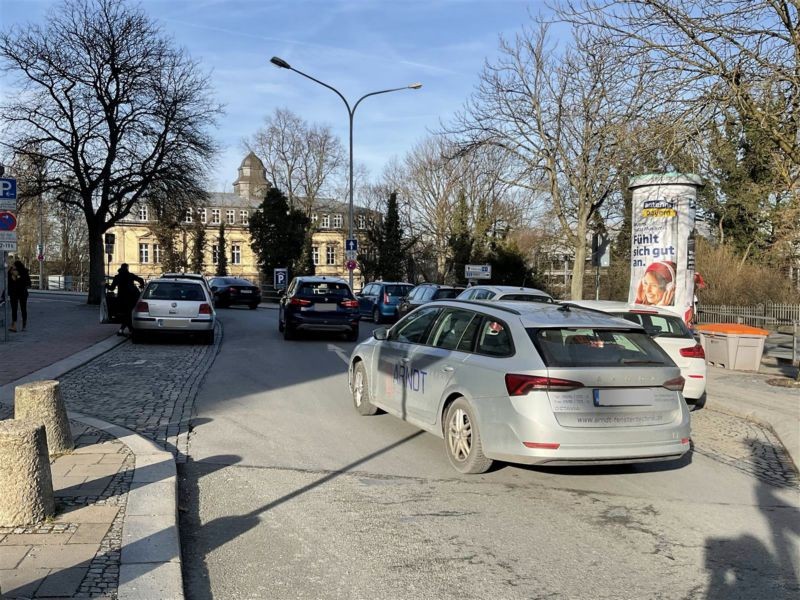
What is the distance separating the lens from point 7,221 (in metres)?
14.6

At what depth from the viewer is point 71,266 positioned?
68.2 m

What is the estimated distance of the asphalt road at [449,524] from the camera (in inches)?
156

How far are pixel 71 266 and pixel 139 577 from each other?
71520 millimetres

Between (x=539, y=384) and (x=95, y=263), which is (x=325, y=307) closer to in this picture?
(x=539, y=384)

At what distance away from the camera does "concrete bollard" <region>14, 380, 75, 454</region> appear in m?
5.84

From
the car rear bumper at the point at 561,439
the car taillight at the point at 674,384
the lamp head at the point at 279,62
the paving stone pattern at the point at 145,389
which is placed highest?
the lamp head at the point at 279,62

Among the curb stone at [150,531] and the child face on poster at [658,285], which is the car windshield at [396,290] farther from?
the curb stone at [150,531]

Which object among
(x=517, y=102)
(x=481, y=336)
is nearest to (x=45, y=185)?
(x=517, y=102)

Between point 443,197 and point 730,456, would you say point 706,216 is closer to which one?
point 443,197

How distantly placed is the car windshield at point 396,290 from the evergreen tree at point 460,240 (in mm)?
19840

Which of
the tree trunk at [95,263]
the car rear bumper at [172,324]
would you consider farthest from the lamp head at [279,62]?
the car rear bumper at [172,324]

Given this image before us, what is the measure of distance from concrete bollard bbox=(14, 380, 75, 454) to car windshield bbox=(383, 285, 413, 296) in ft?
63.0

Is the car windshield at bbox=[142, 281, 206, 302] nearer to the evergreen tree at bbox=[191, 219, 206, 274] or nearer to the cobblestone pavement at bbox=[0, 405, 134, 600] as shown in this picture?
the cobblestone pavement at bbox=[0, 405, 134, 600]

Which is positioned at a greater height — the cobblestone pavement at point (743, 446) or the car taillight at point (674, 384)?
A: the car taillight at point (674, 384)
